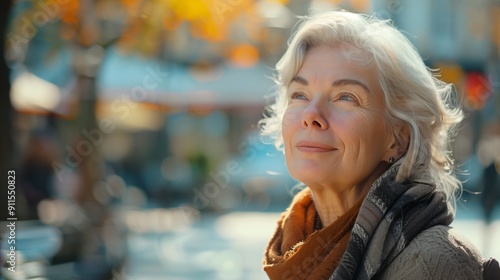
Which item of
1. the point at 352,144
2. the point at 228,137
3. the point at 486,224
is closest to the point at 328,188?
the point at 352,144

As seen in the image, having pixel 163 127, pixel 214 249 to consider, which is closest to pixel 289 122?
pixel 214 249

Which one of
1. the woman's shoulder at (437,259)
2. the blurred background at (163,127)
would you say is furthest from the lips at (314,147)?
the blurred background at (163,127)

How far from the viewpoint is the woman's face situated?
6.61ft

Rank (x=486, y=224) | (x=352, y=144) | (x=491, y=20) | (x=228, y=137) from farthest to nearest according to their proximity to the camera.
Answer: (x=228, y=137), (x=491, y=20), (x=486, y=224), (x=352, y=144)

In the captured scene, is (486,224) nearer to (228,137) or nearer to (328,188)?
(328,188)

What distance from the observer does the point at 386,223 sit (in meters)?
1.89

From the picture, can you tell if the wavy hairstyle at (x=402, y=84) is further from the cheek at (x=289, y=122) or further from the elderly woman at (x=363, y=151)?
the cheek at (x=289, y=122)

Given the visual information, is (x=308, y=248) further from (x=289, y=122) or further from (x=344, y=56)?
(x=344, y=56)

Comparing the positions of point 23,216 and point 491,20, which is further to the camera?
point 491,20

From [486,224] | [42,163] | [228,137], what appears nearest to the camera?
[486,224]

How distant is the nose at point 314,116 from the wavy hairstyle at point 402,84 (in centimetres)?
17

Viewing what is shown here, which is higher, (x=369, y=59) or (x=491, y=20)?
(x=491, y=20)

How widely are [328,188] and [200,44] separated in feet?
71.8

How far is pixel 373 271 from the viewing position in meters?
1.86
